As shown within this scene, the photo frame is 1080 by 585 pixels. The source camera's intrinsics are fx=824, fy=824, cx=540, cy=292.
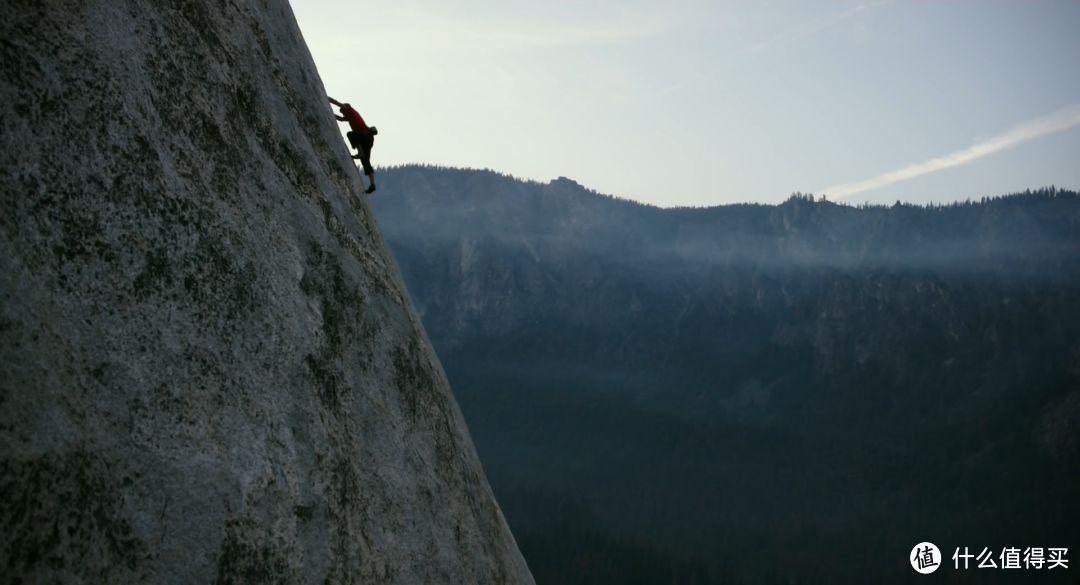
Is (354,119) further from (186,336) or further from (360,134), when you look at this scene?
(186,336)

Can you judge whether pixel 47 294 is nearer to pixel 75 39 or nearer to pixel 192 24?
pixel 75 39

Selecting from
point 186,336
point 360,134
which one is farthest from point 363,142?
point 186,336

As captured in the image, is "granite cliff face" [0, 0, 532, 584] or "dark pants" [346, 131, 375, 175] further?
"dark pants" [346, 131, 375, 175]

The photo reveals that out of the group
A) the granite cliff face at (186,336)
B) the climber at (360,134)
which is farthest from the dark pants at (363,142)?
the granite cliff face at (186,336)

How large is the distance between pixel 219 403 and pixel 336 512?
4.69 ft

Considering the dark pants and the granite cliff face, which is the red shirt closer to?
the dark pants

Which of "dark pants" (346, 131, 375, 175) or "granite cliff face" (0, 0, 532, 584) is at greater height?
"dark pants" (346, 131, 375, 175)

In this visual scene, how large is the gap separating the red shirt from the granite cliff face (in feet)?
10.7

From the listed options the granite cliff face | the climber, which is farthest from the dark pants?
the granite cliff face

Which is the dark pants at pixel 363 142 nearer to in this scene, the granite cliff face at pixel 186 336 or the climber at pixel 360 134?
the climber at pixel 360 134

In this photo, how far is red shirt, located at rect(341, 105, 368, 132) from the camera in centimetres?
1241

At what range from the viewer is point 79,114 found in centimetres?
578

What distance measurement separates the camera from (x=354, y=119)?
12500 millimetres

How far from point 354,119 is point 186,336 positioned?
7115 mm
